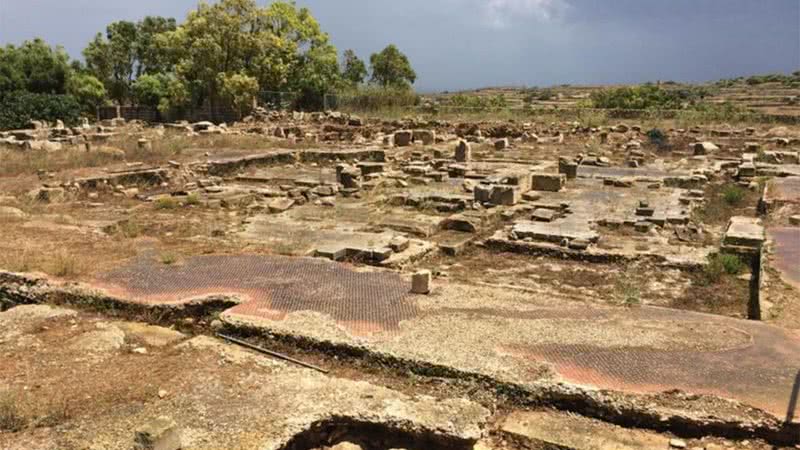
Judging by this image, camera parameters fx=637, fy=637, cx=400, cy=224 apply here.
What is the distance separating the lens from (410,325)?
620 centimetres

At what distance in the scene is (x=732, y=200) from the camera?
1443 centimetres

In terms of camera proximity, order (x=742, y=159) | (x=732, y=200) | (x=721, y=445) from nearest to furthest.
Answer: (x=721, y=445), (x=732, y=200), (x=742, y=159)

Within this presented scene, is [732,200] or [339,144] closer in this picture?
[732,200]

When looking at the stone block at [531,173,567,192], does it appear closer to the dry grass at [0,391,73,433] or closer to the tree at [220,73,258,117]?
the dry grass at [0,391,73,433]

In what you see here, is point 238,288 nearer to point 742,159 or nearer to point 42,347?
point 42,347

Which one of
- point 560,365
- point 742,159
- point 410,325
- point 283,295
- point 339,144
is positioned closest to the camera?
point 560,365

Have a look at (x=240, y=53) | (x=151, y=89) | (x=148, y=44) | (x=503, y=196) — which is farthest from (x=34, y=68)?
(x=503, y=196)

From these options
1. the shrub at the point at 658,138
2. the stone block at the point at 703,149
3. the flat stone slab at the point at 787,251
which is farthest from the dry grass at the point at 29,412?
the shrub at the point at 658,138

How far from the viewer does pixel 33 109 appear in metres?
30.8

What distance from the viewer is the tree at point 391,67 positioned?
52.5 m

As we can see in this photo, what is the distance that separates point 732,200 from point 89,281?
1321cm

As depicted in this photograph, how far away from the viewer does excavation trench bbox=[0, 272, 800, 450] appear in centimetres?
454

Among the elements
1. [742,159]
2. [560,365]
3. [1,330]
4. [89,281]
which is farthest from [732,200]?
[1,330]

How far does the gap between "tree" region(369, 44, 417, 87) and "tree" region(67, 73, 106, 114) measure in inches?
850
